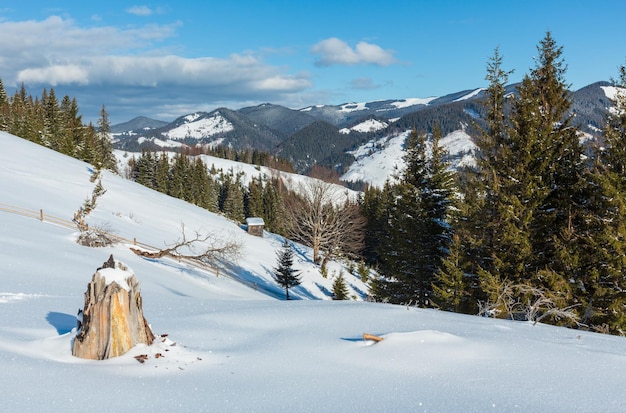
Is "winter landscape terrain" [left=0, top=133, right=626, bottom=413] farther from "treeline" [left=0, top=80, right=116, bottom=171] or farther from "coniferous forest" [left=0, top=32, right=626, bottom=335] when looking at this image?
"treeline" [left=0, top=80, right=116, bottom=171]

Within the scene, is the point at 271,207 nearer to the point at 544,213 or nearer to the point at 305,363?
the point at 544,213

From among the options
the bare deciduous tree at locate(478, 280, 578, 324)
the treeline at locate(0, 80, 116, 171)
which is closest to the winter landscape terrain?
the bare deciduous tree at locate(478, 280, 578, 324)

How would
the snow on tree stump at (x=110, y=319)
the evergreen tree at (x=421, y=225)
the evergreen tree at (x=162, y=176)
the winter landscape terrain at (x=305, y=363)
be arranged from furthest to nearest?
the evergreen tree at (x=162, y=176)
the evergreen tree at (x=421, y=225)
the snow on tree stump at (x=110, y=319)
the winter landscape terrain at (x=305, y=363)

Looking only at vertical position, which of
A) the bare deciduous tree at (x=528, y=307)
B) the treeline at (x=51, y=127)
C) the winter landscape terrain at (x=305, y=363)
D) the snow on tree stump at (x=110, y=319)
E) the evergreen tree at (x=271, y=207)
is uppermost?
the treeline at (x=51, y=127)

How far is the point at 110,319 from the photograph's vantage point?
4770mm

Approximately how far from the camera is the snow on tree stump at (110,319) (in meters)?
4.75

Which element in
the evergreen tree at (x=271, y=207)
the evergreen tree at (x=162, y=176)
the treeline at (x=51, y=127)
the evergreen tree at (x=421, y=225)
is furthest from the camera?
the evergreen tree at (x=271, y=207)

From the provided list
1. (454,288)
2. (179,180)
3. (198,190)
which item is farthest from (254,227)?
(179,180)

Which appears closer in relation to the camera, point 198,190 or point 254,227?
point 254,227

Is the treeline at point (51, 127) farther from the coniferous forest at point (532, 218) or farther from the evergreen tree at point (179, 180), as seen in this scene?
the coniferous forest at point (532, 218)

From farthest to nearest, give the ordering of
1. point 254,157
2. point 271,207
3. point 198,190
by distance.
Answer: point 254,157 < point 271,207 < point 198,190

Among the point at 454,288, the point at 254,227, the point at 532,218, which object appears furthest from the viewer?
the point at 254,227

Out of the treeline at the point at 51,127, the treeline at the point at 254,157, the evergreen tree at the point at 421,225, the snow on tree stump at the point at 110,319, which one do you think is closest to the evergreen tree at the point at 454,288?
the evergreen tree at the point at 421,225

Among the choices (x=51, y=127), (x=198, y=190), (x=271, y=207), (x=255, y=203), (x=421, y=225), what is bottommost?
(x=271, y=207)
